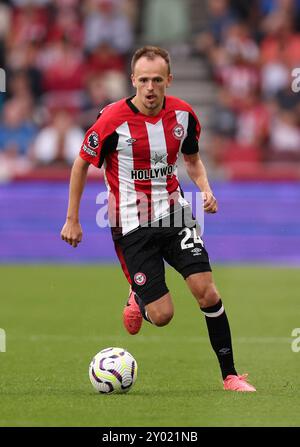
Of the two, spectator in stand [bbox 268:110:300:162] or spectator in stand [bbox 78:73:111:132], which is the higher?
spectator in stand [bbox 78:73:111:132]

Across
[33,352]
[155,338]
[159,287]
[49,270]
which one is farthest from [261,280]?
[159,287]

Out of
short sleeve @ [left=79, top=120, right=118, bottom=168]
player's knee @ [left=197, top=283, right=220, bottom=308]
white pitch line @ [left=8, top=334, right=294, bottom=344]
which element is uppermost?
short sleeve @ [left=79, top=120, right=118, bottom=168]

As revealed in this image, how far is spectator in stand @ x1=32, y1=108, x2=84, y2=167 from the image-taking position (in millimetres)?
18797

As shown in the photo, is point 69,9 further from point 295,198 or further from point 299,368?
point 299,368

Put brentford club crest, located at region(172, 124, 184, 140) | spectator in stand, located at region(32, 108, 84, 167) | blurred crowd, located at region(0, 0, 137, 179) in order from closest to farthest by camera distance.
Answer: brentford club crest, located at region(172, 124, 184, 140) → spectator in stand, located at region(32, 108, 84, 167) → blurred crowd, located at region(0, 0, 137, 179)

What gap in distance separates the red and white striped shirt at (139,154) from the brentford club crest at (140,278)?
328 millimetres

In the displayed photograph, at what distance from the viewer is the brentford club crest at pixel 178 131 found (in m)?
8.22

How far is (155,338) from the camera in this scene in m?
10.8

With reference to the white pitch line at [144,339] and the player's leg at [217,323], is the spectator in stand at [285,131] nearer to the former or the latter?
the white pitch line at [144,339]

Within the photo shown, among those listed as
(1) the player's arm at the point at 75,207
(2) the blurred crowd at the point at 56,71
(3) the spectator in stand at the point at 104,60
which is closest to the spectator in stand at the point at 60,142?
(2) the blurred crowd at the point at 56,71

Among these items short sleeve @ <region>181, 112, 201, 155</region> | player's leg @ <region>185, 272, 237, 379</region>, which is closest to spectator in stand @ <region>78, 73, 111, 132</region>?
short sleeve @ <region>181, 112, 201, 155</region>

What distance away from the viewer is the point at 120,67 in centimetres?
2127

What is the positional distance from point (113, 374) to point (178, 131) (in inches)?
66.4

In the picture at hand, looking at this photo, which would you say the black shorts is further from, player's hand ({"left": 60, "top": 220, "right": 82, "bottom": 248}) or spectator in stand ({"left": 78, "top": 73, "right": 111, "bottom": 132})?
spectator in stand ({"left": 78, "top": 73, "right": 111, "bottom": 132})
